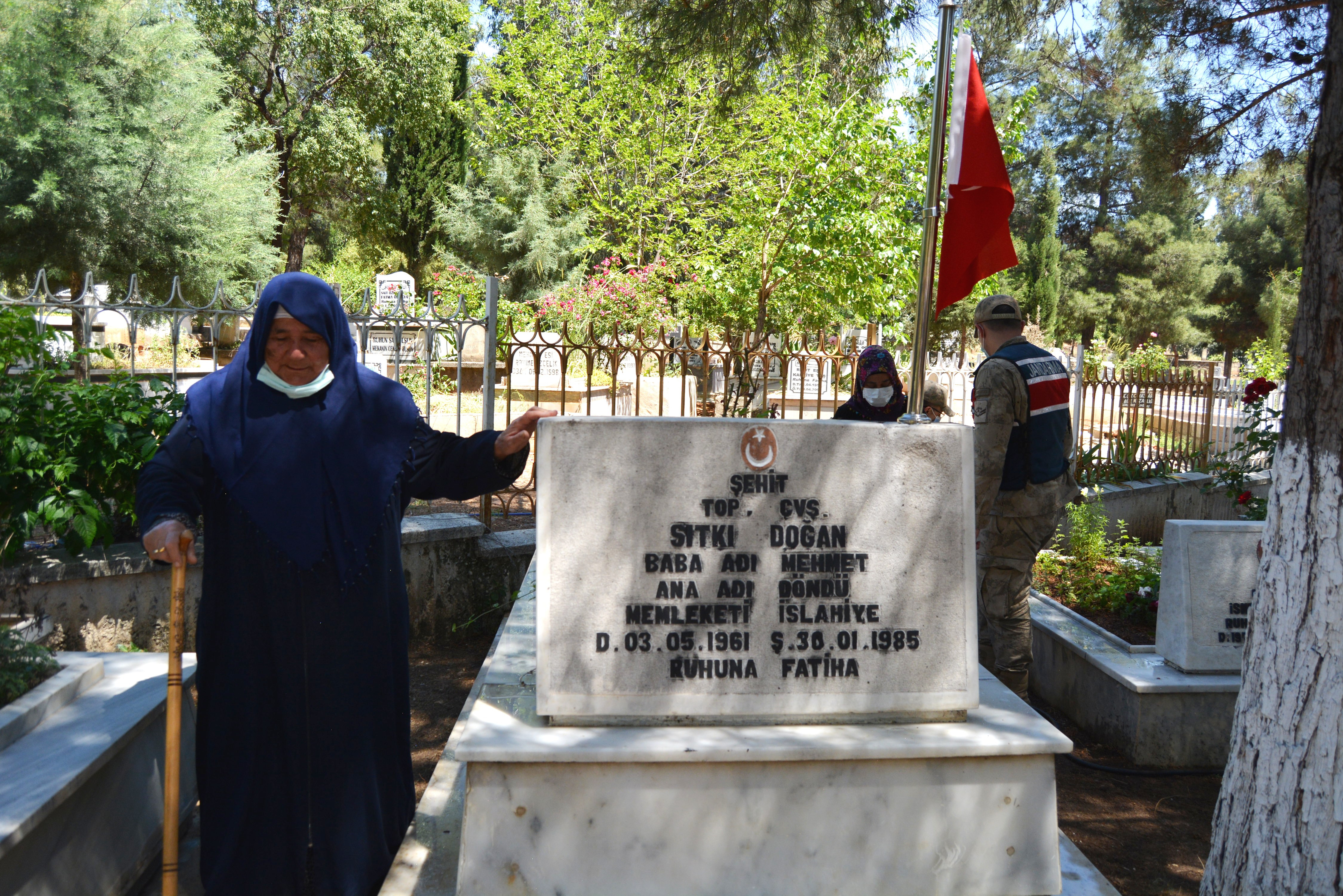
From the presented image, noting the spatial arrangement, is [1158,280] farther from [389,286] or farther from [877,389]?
[877,389]

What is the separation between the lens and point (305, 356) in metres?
2.62

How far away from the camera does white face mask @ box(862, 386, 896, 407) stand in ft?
15.6

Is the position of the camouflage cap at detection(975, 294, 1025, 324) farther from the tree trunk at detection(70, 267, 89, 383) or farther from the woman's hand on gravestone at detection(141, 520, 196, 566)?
the tree trunk at detection(70, 267, 89, 383)

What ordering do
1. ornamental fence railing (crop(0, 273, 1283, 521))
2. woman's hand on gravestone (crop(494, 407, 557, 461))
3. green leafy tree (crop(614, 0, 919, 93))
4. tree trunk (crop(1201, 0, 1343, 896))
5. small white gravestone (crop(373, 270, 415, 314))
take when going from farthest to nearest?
small white gravestone (crop(373, 270, 415, 314)) < ornamental fence railing (crop(0, 273, 1283, 521)) < green leafy tree (crop(614, 0, 919, 93)) < woman's hand on gravestone (crop(494, 407, 557, 461)) < tree trunk (crop(1201, 0, 1343, 896))

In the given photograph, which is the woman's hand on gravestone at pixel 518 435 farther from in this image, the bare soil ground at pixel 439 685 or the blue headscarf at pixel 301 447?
the bare soil ground at pixel 439 685

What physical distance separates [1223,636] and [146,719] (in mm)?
4148

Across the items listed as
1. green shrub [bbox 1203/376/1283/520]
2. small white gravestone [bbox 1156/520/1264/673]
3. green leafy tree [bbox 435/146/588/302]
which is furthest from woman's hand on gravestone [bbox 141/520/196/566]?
green leafy tree [bbox 435/146/588/302]

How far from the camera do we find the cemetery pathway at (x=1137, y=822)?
10.4ft

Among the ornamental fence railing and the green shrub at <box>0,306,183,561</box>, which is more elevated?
the ornamental fence railing

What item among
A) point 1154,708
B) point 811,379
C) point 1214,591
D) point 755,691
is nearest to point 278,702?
point 755,691

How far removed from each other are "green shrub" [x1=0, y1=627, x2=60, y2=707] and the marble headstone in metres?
1.57

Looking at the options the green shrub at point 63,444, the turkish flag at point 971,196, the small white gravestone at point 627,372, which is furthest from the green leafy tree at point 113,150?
the turkish flag at point 971,196

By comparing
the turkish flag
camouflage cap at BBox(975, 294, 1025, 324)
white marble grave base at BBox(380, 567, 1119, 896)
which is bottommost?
Answer: white marble grave base at BBox(380, 567, 1119, 896)

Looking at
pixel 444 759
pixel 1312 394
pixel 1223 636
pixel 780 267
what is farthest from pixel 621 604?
pixel 780 267
